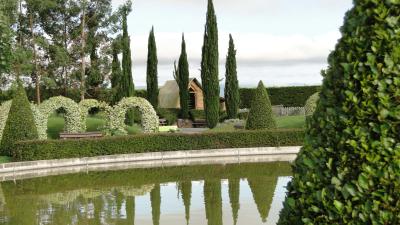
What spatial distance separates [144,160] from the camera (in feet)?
74.8

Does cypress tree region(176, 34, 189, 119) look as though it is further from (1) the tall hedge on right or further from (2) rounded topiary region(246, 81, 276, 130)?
(1) the tall hedge on right

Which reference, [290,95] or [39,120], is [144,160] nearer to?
[39,120]

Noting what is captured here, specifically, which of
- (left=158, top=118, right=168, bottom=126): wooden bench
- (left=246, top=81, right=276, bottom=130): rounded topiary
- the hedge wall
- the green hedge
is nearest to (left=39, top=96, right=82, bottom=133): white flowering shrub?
the green hedge

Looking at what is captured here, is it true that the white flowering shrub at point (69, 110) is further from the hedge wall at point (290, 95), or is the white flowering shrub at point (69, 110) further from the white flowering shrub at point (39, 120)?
the hedge wall at point (290, 95)

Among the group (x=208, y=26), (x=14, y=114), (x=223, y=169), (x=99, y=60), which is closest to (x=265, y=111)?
(x=223, y=169)

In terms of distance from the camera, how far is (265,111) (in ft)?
87.6

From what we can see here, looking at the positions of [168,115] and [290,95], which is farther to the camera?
[290,95]

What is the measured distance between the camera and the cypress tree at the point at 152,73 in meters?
42.2

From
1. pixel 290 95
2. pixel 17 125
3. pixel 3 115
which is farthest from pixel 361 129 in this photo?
pixel 290 95

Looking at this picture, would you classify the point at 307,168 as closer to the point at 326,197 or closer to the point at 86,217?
the point at 326,197

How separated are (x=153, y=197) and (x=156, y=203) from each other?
3.07 ft

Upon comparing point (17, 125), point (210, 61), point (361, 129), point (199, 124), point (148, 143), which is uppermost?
point (210, 61)

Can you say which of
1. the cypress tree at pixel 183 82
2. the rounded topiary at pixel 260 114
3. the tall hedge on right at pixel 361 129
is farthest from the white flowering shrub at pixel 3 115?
the tall hedge on right at pixel 361 129

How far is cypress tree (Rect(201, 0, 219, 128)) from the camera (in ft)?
128
